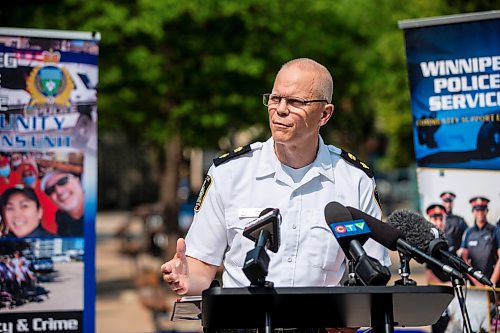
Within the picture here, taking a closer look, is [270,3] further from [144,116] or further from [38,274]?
[38,274]

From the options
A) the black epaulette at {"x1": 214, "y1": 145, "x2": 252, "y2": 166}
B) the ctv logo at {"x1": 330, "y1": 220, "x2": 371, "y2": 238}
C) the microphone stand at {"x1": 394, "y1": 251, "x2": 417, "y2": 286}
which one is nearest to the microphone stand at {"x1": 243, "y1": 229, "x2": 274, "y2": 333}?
the ctv logo at {"x1": 330, "y1": 220, "x2": 371, "y2": 238}

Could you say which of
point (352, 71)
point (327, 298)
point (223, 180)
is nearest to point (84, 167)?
point (223, 180)

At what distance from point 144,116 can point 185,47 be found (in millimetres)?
1607

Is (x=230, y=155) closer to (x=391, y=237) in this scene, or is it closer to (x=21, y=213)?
(x=391, y=237)

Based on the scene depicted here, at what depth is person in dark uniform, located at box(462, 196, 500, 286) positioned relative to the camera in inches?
234

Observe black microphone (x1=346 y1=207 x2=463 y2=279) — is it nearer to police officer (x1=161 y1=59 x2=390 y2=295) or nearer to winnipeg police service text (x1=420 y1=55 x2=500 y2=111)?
police officer (x1=161 y1=59 x2=390 y2=295)

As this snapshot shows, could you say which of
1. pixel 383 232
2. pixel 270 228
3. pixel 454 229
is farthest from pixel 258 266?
pixel 454 229

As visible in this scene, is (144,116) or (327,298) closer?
(327,298)

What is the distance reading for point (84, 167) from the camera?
611 centimetres

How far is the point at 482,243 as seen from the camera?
6.00 meters

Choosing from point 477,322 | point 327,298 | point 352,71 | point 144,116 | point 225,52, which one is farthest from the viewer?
point 352,71

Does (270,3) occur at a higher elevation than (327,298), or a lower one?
higher

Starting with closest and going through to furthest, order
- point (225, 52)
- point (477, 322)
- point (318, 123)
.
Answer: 1. point (318, 123)
2. point (477, 322)
3. point (225, 52)

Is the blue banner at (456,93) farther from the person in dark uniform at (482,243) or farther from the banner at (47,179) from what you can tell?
the banner at (47,179)
